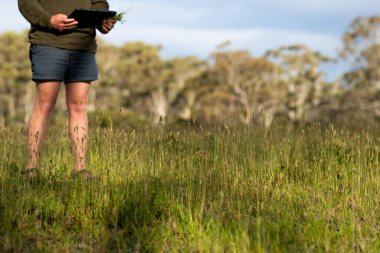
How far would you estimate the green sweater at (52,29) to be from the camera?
4.72 metres

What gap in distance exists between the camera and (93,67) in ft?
16.2

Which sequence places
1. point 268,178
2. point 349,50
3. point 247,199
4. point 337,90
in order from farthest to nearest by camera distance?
→ point 337,90
point 349,50
point 268,178
point 247,199

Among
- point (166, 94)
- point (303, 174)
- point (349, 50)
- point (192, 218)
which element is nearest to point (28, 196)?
point (192, 218)

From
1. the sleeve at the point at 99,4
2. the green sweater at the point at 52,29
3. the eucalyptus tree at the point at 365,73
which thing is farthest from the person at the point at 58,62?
the eucalyptus tree at the point at 365,73

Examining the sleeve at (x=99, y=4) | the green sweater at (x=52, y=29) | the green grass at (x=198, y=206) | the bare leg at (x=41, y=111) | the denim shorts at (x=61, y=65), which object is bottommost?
the green grass at (x=198, y=206)

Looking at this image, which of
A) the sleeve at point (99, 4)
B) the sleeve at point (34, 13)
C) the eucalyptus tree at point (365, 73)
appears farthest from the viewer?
the eucalyptus tree at point (365, 73)

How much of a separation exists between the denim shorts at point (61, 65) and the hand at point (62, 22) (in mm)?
208

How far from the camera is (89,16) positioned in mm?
Answer: 4613

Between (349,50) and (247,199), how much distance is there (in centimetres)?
3856

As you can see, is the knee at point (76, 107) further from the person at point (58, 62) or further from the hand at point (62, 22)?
the hand at point (62, 22)

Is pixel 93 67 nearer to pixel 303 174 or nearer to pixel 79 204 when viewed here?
pixel 79 204

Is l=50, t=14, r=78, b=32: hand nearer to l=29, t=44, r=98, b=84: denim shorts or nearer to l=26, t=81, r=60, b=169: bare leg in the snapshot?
l=29, t=44, r=98, b=84: denim shorts

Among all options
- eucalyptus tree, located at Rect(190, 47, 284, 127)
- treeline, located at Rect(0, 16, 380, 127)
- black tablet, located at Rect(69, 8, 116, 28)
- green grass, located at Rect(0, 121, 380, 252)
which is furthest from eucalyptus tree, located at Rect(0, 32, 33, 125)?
green grass, located at Rect(0, 121, 380, 252)

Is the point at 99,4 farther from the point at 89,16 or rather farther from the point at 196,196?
the point at 196,196
